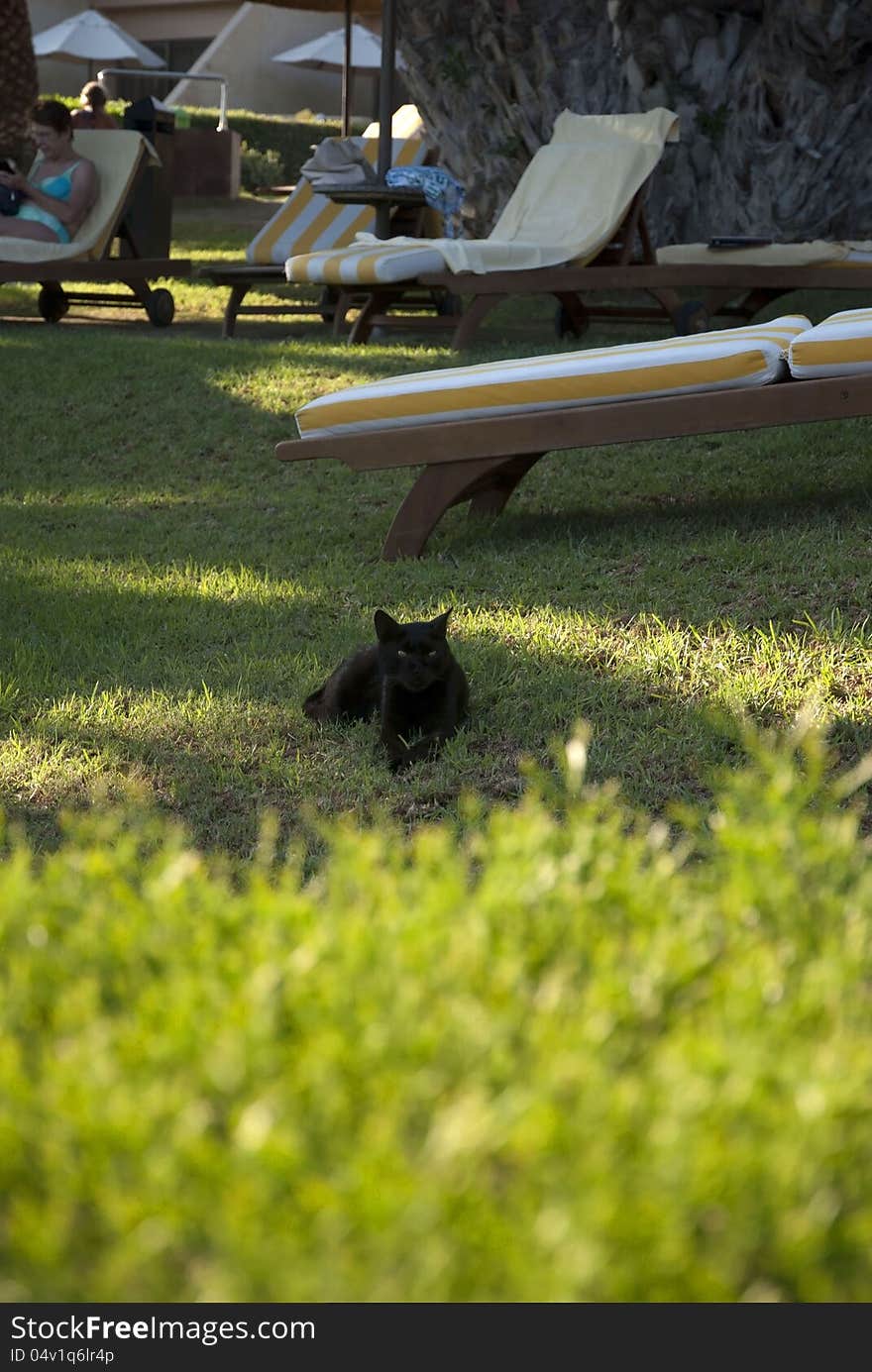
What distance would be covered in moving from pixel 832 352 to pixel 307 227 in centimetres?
742

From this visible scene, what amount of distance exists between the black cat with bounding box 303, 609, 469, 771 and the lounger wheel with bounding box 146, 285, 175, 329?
7304mm

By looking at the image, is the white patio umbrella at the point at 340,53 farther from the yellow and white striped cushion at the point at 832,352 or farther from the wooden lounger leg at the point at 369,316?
the yellow and white striped cushion at the point at 832,352

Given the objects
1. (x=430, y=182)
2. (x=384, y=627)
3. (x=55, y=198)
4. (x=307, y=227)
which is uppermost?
(x=384, y=627)

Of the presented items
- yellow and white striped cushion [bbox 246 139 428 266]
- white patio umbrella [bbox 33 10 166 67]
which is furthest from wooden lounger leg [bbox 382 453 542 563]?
white patio umbrella [bbox 33 10 166 67]

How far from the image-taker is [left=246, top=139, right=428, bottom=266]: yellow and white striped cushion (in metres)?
11.2

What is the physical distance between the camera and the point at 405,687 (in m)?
3.75

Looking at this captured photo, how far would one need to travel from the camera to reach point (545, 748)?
12.4ft

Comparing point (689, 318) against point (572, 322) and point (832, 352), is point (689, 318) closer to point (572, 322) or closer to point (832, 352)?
point (572, 322)

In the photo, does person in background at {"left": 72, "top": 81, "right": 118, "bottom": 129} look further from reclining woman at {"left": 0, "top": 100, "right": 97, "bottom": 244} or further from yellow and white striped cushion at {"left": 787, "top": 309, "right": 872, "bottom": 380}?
yellow and white striped cushion at {"left": 787, "top": 309, "right": 872, "bottom": 380}

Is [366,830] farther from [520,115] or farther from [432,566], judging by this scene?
[520,115]

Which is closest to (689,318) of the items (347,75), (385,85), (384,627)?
(385,85)

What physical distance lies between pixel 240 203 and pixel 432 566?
1693 centimetres

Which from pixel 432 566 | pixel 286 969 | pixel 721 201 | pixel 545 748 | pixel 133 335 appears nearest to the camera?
pixel 286 969
